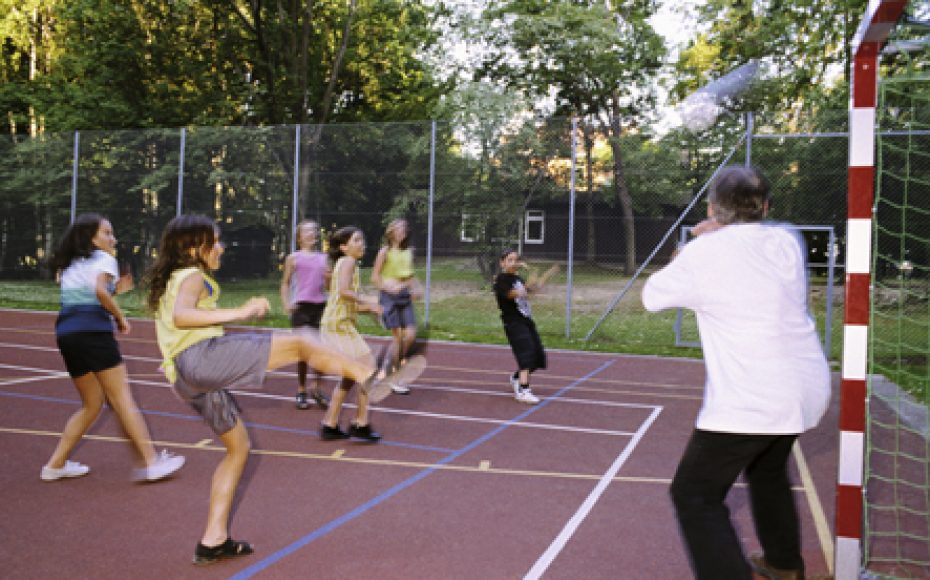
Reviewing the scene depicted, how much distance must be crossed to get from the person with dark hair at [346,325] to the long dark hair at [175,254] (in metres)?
2.59

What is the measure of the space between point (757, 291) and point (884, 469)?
4.30 m

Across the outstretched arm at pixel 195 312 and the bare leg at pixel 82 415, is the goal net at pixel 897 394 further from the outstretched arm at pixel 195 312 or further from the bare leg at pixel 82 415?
the bare leg at pixel 82 415

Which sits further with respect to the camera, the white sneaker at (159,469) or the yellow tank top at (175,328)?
the white sneaker at (159,469)

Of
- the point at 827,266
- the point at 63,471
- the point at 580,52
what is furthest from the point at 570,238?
the point at 580,52

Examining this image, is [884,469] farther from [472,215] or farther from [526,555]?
[472,215]

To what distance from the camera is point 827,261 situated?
13.9m

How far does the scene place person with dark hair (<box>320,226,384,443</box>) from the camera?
6.82 metres

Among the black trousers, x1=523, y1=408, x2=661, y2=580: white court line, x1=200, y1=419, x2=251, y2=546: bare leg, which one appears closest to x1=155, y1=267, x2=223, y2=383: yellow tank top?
x1=200, y1=419, x2=251, y2=546: bare leg

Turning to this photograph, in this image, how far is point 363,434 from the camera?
682cm

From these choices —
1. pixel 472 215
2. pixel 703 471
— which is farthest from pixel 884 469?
pixel 472 215

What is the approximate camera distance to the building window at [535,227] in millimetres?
15438

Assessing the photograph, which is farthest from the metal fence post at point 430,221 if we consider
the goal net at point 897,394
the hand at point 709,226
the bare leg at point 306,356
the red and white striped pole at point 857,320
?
the hand at point 709,226

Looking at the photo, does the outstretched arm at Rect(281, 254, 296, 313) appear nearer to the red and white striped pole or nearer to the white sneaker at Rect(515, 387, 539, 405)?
the white sneaker at Rect(515, 387, 539, 405)

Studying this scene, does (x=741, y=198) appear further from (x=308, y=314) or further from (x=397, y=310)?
(x=397, y=310)
